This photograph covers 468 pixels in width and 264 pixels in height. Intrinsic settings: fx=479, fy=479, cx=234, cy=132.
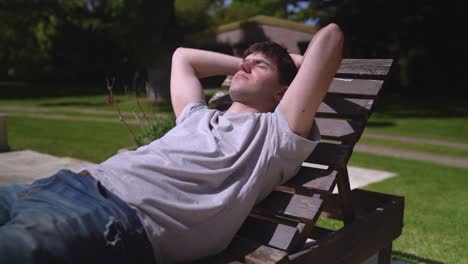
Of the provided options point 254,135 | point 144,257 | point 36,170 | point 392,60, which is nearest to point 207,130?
point 254,135

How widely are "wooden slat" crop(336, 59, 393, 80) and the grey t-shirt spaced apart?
2.79ft

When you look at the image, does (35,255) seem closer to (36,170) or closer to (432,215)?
(432,215)

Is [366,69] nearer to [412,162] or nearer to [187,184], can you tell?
[187,184]

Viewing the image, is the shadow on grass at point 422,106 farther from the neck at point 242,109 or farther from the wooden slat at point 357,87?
the neck at point 242,109

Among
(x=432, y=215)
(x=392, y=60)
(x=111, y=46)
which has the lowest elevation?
(x=111, y=46)

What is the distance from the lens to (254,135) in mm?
2254

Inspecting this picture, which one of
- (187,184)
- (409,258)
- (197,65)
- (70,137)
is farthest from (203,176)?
(70,137)

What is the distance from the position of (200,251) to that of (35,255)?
674 mm

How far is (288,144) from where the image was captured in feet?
7.25

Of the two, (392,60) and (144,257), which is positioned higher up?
(392,60)

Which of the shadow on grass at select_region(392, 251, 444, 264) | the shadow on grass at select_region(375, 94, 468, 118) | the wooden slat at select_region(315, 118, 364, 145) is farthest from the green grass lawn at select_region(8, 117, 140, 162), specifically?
the shadow on grass at select_region(375, 94, 468, 118)

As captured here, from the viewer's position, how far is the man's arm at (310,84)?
2.20 metres

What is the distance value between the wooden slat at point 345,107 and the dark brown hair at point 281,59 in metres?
0.49

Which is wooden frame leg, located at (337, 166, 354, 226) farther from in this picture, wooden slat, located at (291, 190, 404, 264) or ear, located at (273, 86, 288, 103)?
ear, located at (273, 86, 288, 103)
